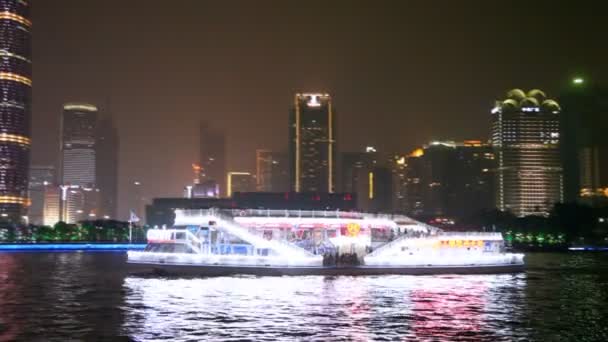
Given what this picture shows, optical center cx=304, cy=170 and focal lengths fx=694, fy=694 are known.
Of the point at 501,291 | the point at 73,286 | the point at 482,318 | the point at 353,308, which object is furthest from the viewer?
the point at 73,286

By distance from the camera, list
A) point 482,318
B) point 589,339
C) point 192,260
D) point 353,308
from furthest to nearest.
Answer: point 192,260, point 353,308, point 482,318, point 589,339

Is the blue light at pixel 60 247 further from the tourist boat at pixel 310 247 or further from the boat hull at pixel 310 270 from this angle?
the boat hull at pixel 310 270

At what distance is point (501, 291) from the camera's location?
196 feet

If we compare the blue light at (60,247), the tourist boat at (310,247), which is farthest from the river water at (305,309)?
the blue light at (60,247)

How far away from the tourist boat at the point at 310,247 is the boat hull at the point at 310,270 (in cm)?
10

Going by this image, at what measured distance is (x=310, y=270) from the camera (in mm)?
70562

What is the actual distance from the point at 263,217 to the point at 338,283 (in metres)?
13.5

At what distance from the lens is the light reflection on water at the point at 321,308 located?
38250mm

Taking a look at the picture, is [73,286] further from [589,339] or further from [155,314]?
[589,339]

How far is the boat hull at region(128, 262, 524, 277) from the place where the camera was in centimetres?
6938

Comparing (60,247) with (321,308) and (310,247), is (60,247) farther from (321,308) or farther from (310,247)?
(321,308)

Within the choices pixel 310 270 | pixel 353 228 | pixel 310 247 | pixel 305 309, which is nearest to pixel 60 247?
pixel 310 247

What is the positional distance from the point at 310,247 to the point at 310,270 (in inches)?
238

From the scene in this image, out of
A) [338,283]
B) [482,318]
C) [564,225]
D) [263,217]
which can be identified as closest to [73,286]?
[263,217]
